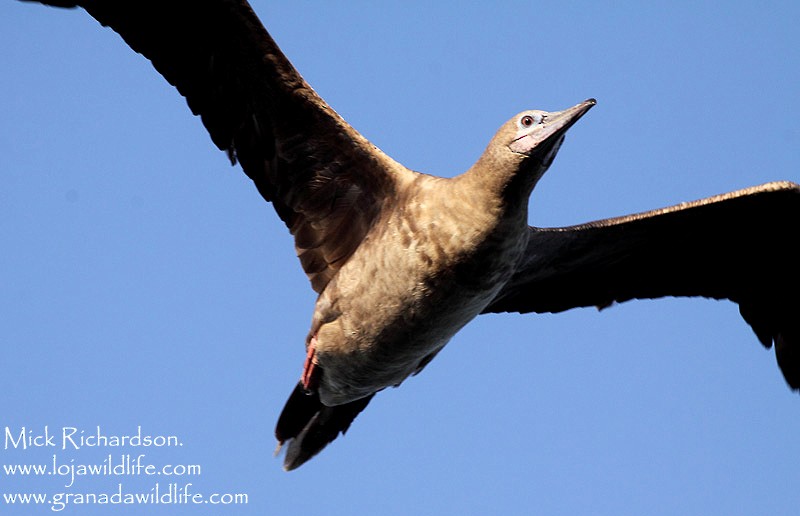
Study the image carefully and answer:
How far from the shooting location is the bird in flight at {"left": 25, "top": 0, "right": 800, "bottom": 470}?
7.79 metres

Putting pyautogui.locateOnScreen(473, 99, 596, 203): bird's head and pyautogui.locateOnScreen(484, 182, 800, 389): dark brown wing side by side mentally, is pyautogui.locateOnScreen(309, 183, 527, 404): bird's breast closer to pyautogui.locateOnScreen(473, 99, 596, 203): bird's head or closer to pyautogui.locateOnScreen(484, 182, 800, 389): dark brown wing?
pyautogui.locateOnScreen(473, 99, 596, 203): bird's head

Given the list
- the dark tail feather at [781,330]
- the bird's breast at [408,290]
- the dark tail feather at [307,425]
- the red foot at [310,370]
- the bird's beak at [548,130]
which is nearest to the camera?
the bird's beak at [548,130]

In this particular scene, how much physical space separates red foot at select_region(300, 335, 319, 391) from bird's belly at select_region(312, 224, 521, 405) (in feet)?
0.21

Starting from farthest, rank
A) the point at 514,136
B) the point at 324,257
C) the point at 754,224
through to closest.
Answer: the point at 754,224 < the point at 324,257 < the point at 514,136

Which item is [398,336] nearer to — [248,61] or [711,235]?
[248,61]

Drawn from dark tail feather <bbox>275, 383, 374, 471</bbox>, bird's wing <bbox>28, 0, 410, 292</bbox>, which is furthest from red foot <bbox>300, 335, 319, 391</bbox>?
dark tail feather <bbox>275, 383, 374, 471</bbox>

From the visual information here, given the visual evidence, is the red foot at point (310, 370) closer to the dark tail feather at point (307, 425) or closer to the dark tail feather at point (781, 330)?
the dark tail feather at point (307, 425)

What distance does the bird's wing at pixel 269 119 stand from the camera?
27.1 ft

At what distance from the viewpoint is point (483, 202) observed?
7648 mm

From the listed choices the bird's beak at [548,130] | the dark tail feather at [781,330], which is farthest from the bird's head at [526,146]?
the dark tail feather at [781,330]

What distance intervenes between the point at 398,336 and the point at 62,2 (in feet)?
10.1

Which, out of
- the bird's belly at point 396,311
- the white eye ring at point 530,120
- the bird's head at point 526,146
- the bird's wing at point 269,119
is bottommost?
the bird's belly at point 396,311

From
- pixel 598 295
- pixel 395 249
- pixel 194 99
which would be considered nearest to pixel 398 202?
pixel 395 249

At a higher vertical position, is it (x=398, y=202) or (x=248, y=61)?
(x=248, y=61)
